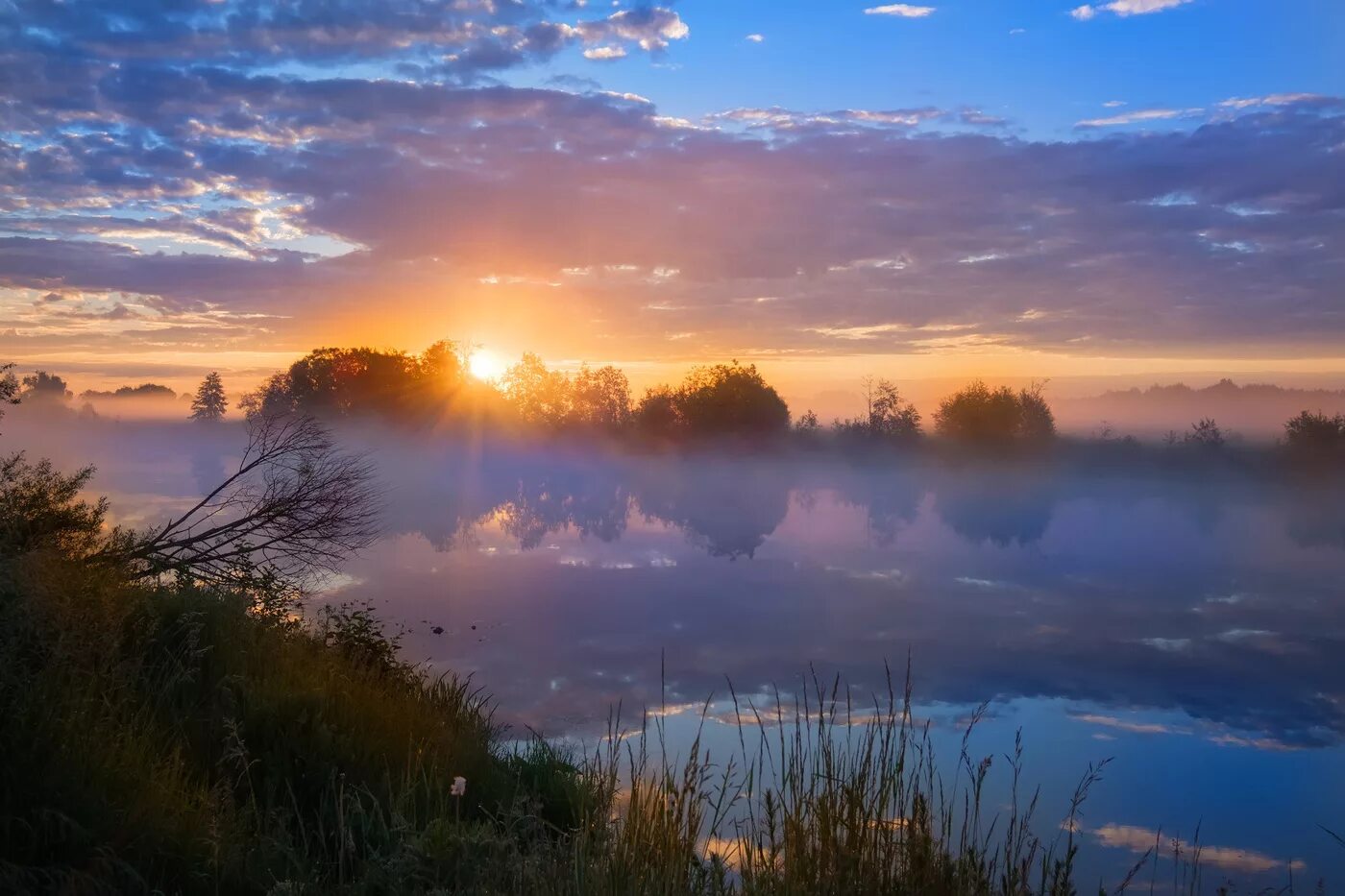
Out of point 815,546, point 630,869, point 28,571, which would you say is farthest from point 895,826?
point 815,546

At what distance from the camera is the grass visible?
170 inches

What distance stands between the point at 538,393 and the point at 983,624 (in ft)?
141

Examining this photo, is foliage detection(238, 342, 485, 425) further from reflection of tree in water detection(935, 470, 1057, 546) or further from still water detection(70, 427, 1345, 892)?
reflection of tree in water detection(935, 470, 1057, 546)

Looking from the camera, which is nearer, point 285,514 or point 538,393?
point 285,514

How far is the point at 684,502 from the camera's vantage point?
47219 millimetres

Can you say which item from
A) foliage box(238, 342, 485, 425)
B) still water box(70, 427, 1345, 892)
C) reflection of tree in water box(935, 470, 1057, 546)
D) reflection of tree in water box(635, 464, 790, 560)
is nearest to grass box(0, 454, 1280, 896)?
still water box(70, 427, 1345, 892)

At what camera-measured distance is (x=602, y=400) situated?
199 ft

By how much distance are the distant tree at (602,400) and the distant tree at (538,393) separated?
30.1 inches

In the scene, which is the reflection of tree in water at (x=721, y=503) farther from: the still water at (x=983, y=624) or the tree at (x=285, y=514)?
the tree at (x=285, y=514)

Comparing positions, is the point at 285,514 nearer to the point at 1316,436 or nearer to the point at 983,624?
the point at 983,624

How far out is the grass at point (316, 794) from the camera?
4.31 meters

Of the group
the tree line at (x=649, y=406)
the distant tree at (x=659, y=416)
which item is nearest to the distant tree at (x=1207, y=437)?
Result: the tree line at (x=649, y=406)

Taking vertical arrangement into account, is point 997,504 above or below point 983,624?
above

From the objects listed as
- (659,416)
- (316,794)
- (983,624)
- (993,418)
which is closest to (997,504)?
(993,418)
